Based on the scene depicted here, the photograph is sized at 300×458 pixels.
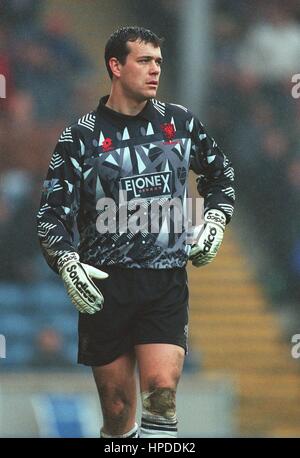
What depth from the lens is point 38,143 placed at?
1073cm

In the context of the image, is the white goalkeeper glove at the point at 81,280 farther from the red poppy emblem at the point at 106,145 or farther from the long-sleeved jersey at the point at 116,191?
the red poppy emblem at the point at 106,145

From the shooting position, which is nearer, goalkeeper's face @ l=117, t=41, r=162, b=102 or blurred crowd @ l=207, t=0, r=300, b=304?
goalkeeper's face @ l=117, t=41, r=162, b=102

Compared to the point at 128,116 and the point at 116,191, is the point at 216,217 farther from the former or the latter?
the point at 128,116

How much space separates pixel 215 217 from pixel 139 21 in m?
5.45

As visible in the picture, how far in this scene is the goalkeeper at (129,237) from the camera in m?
6.08

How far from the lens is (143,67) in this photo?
20.2 ft

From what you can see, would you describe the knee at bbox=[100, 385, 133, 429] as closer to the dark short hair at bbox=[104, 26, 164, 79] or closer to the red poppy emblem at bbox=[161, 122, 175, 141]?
the red poppy emblem at bbox=[161, 122, 175, 141]

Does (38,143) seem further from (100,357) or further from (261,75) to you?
(100,357)

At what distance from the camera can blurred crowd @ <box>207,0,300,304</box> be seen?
11000 millimetres

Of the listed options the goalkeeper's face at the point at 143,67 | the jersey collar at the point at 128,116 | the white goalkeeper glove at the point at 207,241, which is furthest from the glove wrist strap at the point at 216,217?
the goalkeeper's face at the point at 143,67

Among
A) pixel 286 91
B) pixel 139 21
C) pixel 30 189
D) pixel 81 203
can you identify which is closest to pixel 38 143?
pixel 30 189

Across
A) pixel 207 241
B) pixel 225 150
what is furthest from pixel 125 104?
pixel 225 150

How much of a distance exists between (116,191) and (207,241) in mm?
511

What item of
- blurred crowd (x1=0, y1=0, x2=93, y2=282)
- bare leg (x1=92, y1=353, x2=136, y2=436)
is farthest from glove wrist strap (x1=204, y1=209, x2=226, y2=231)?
blurred crowd (x1=0, y1=0, x2=93, y2=282)
